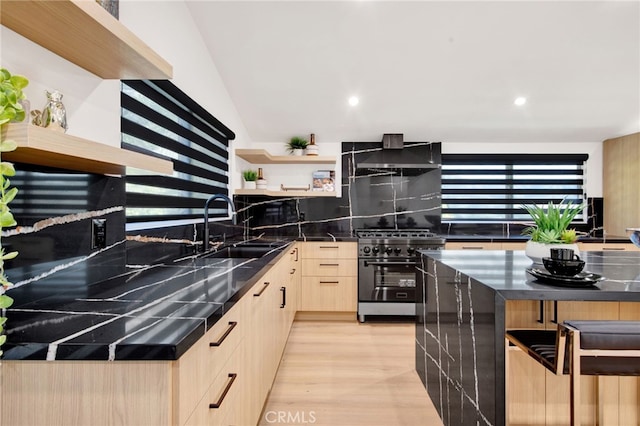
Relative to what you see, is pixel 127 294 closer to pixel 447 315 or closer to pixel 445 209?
pixel 447 315

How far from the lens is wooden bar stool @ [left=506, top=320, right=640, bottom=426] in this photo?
1.11m

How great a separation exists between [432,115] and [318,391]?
9.91 ft

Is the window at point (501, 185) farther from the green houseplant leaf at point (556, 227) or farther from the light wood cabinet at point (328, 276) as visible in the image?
the green houseplant leaf at point (556, 227)

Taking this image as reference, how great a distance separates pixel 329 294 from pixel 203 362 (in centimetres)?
276

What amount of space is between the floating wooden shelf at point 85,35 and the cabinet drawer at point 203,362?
99 centimetres

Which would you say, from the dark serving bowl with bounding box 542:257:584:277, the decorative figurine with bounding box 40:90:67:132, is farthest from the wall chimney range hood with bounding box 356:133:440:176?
the decorative figurine with bounding box 40:90:67:132

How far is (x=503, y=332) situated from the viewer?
4.02 feet

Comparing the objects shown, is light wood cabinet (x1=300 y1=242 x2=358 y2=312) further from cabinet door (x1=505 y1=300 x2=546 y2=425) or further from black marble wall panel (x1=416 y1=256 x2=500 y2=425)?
cabinet door (x1=505 y1=300 x2=546 y2=425)

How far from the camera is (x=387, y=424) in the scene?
1884mm

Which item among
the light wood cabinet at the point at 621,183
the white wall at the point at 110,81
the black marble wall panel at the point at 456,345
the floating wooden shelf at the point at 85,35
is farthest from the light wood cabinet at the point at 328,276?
the light wood cabinet at the point at 621,183

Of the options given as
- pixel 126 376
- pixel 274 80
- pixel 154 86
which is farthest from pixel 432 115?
pixel 126 376

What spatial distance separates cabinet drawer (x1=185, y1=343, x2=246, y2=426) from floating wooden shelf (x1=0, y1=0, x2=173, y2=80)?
1153 mm

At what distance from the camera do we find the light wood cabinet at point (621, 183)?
3656 millimetres

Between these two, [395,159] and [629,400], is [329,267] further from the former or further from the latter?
[629,400]
